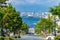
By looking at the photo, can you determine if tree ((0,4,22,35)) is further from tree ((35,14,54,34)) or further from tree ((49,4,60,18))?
tree ((35,14,54,34))

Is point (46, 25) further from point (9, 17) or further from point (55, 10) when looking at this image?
point (55, 10)

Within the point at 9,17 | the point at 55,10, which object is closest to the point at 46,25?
the point at 9,17

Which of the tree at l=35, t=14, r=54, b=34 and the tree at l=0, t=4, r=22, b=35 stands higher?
the tree at l=0, t=4, r=22, b=35

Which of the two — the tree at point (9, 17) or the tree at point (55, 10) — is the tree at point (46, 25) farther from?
the tree at point (55, 10)

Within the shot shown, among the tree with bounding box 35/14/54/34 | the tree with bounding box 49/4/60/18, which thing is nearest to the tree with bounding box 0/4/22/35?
the tree with bounding box 49/4/60/18

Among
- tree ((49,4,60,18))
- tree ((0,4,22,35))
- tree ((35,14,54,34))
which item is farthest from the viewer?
tree ((35,14,54,34))

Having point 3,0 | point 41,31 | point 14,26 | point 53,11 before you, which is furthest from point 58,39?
point 41,31

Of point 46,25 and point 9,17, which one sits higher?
point 9,17

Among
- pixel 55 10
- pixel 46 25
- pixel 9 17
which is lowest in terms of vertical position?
pixel 46 25

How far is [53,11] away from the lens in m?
55.8

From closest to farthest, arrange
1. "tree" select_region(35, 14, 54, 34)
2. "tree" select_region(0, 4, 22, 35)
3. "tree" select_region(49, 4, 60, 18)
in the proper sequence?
"tree" select_region(49, 4, 60, 18)
"tree" select_region(0, 4, 22, 35)
"tree" select_region(35, 14, 54, 34)

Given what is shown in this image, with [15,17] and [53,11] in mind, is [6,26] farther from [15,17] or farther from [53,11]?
[53,11]

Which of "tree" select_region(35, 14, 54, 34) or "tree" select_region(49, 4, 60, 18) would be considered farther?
"tree" select_region(35, 14, 54, 34)

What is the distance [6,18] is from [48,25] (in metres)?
20.4
